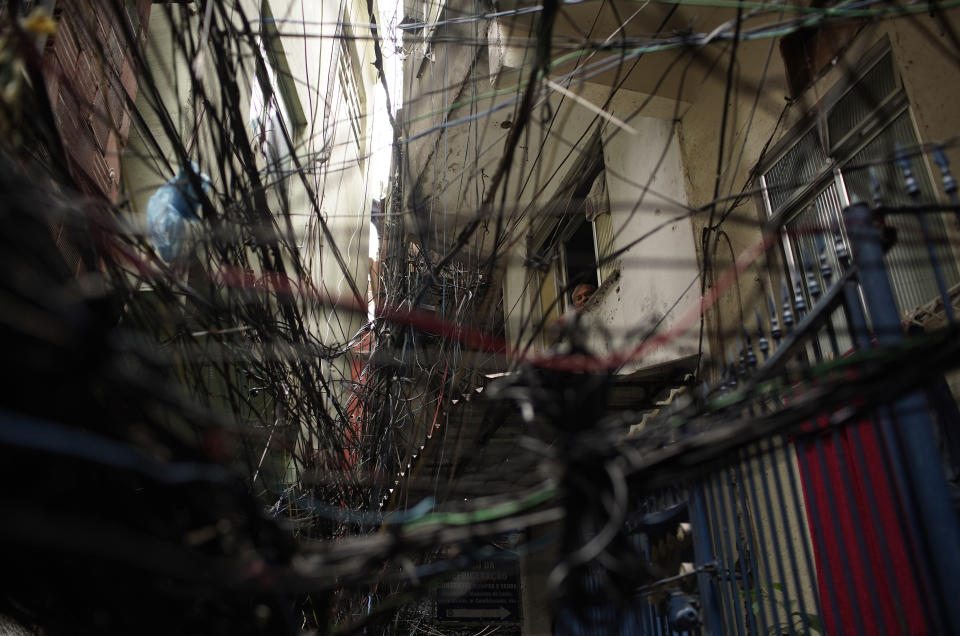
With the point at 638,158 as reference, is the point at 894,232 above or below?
below

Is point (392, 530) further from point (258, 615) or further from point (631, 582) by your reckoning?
point (258, 615)

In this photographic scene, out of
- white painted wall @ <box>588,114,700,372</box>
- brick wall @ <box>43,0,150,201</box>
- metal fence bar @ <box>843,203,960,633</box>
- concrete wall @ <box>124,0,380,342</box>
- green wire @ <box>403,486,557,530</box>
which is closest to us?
green wire @ <box>403,486,557,530</box>

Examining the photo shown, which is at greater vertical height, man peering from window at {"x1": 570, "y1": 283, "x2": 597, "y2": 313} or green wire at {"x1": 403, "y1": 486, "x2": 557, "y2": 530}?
man peering from window at {"x1": 570, "y1": 283, "x2": 597, "y2": 313}

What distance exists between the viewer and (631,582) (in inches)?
66.7

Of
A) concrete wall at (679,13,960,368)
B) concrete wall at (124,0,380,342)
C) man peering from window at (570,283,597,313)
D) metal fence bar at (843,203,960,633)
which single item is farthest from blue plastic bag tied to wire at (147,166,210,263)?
man peering from window at (570,283,597,313)

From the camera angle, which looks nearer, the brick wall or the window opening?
the window opening

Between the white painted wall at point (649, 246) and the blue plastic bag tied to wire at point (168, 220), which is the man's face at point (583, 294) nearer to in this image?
the white painted wall at point (649, 246)

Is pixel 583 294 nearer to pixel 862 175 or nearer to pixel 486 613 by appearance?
pixel 486 613

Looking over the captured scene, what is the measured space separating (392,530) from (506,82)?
579 centimetres

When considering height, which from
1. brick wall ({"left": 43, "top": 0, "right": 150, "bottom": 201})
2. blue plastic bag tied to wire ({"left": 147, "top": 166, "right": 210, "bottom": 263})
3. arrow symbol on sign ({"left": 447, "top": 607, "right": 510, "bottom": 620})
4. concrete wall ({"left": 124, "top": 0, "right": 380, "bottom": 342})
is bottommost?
arrow symbol on sign ({"left": 447, "top": 607, "right": 510, "bottom": 620})

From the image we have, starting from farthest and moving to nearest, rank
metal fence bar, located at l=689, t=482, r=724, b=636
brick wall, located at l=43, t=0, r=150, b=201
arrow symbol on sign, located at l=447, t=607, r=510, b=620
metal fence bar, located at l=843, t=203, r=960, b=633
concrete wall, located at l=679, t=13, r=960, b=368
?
arrow symbol on sign, located at l=447, t=607, r=510, b=620 → brick wall, located at l=43, t=0, r=150, b=201 → concrete wall, located at l=679, t=13, r=960, b=368 → metal fence bar, located at l=689, t=482, r=724, b=636 → metal fence bar, located at l=843, t=203, r=960, b=633

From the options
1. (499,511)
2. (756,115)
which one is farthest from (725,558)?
(756,115)

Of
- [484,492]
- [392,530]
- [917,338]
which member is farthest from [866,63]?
[484,492]

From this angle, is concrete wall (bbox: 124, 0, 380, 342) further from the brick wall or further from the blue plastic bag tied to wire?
the blue plastic bag tied to wire
